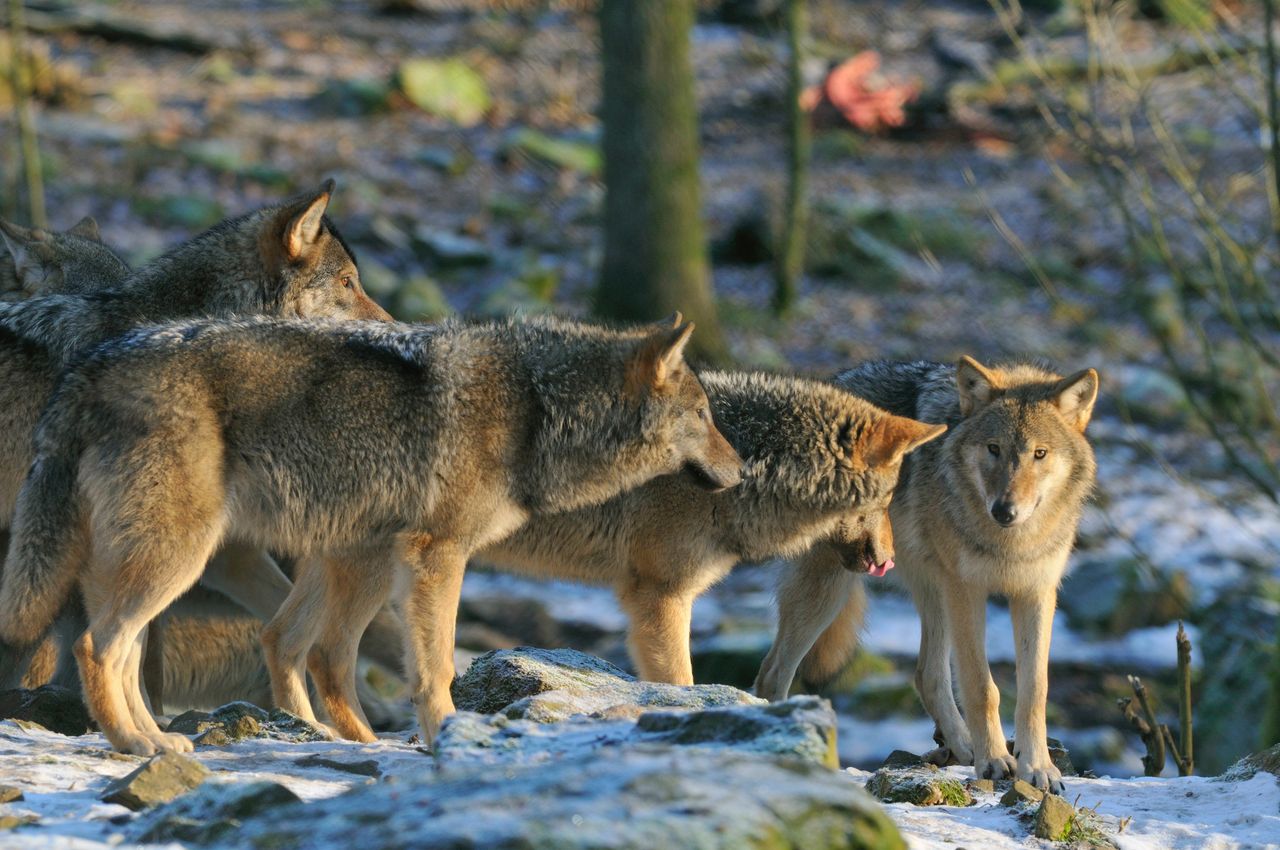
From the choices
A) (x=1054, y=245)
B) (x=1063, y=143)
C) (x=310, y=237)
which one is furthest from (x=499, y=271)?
(x=310, y=237)

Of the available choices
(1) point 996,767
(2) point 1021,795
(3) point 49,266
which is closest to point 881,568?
(1) point 996,767

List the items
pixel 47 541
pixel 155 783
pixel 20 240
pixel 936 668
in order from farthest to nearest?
pixel 20 240, pixel 936 668, pixel 47 541, pixel 155 783

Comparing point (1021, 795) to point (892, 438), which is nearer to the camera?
point (1021, 795)

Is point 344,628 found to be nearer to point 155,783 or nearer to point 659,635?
point 659,635

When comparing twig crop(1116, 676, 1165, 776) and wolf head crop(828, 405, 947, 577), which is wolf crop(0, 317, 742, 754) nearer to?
wolf head crop(828, 405, 947, 577)

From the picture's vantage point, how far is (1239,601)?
10.9m

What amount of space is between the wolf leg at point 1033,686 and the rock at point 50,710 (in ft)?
12.5

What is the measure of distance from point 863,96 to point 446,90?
556 centimetres

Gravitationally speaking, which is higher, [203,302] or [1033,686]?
[203,302]

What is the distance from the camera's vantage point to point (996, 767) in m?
6.32

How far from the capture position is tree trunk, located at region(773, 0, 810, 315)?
612 inches

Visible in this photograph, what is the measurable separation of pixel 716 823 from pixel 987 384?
11.8 feet

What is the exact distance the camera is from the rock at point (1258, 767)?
6098 millimetres

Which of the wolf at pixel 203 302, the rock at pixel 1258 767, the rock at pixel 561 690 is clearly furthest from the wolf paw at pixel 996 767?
the wolf at pixel 203 302
